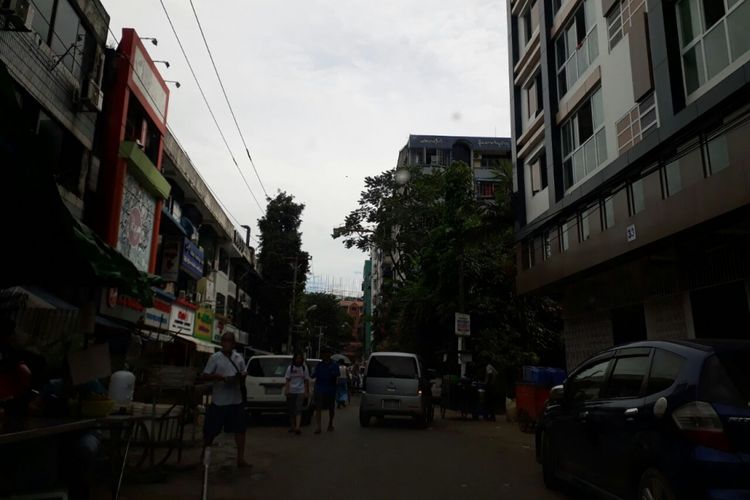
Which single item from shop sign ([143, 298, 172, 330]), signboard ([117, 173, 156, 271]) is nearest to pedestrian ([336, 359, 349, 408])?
shop sign ([143, 298, 172, 330])

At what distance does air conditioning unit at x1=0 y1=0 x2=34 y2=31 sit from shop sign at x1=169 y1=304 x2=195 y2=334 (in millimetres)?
12559

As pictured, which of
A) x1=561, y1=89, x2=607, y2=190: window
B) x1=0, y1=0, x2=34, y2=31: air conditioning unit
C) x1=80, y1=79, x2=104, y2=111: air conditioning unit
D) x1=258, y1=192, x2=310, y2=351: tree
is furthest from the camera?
x1=258, y1=192, x2=310, y2=351: tree

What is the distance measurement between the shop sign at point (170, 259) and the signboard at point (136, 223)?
8.53ft

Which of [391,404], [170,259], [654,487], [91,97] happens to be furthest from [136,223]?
[654,487]

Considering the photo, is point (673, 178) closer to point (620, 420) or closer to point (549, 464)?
point (549, 464)

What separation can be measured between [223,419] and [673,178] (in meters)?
9.91

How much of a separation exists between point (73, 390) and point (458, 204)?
1814 centimetres

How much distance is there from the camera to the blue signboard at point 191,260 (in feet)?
73.9

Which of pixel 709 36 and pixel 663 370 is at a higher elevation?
pixel 709 36

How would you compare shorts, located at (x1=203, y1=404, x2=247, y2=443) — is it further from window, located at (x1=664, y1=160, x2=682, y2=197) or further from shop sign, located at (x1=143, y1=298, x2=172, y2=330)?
shop sign, located at (x1=143, y1=298, x2=172, y2=330)

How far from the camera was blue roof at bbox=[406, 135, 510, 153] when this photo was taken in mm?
57406

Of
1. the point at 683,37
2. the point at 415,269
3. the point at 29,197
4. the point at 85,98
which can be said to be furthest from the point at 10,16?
the point at 415,269

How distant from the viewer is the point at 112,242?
15.6 meters

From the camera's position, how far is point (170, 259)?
21.8m
